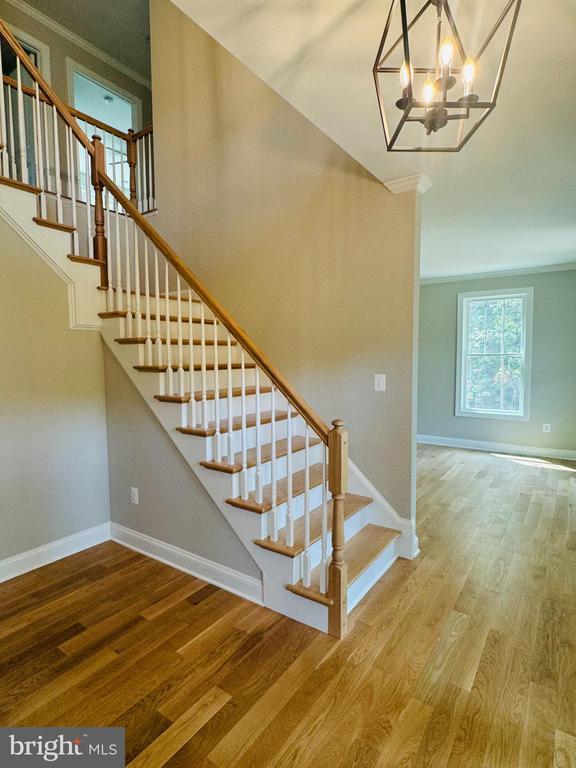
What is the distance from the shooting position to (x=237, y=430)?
245 cm

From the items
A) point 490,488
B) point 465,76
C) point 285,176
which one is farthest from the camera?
point 490,488

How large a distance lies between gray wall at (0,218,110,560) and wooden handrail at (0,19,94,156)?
2.89ft

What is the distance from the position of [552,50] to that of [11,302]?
2978mm

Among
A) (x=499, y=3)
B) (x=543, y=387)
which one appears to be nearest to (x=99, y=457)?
(x=499, y=3)

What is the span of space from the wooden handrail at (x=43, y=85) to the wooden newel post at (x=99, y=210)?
0.06 meters

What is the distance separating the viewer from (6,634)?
193 cm

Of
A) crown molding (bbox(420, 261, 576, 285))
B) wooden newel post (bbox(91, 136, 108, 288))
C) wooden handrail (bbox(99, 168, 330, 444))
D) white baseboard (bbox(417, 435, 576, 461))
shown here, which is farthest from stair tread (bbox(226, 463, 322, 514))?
crown molding (bbox(420, 261, 576, 285))

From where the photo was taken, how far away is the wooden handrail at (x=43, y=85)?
2.39 meters

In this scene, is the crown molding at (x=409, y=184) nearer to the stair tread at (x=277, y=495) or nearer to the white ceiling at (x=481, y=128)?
the white ceiling at (x=481, y=128)

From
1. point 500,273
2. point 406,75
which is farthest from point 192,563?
point 500,273

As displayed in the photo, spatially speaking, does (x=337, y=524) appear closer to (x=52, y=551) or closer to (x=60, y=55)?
(x=52, y=551)

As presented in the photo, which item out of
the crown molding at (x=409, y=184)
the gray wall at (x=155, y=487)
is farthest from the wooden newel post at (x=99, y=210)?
the crown molding at (x=409, y=184)

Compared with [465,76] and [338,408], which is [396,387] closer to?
A: [338,408]

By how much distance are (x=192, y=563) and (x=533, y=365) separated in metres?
5.16
